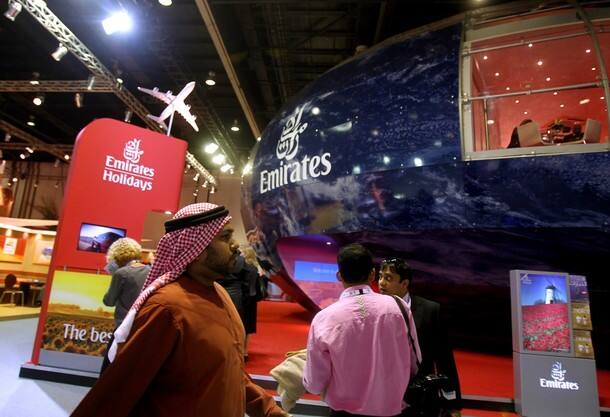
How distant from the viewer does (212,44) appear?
10648mm

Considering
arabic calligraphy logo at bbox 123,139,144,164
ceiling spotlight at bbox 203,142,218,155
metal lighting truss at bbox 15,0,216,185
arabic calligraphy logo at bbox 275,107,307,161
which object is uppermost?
metal lighting truss at bbox 15,0,216,185

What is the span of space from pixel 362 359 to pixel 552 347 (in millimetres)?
2853

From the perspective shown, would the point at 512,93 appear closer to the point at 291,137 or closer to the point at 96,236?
the point at 291,137

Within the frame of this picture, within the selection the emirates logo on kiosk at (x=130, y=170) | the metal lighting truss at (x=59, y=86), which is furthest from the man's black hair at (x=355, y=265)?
the metal lighting truss at (x=59, y=86)

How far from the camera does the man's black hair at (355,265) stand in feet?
6.78

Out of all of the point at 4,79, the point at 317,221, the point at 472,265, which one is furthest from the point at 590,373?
the point at 4,79

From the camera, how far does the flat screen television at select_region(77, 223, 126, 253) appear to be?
5.69 metres

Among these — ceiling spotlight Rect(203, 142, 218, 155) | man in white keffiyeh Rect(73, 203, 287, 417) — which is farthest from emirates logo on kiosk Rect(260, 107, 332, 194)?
ceiling spotlight Rect(203, 142, 218, 155)

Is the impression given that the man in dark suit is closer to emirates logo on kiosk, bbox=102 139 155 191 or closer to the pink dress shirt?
the pink dress shirt

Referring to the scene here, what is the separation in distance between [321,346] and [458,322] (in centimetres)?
524

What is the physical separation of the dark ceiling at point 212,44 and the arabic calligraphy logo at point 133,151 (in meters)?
3.90

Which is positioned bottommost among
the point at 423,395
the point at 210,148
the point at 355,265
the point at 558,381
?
the point at 558,381

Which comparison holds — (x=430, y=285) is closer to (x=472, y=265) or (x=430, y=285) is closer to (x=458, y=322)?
(x=472, y=265)

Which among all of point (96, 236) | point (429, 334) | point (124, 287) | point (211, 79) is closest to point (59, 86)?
point (211, 79)
